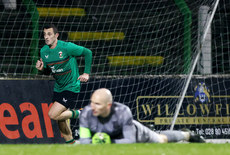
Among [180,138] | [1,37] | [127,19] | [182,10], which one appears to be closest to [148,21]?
[127,19]

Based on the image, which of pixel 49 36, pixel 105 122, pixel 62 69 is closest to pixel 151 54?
pixel 62 69

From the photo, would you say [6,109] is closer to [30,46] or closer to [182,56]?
[30,46]

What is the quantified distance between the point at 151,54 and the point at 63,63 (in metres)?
3.10

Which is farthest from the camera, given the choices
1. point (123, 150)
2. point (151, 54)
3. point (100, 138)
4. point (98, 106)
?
point (151, 54)

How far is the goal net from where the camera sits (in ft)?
29.8

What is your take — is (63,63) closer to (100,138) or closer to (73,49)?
(73,49)

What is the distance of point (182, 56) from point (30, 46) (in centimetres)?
289

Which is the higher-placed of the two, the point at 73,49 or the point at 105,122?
the point at 73,49

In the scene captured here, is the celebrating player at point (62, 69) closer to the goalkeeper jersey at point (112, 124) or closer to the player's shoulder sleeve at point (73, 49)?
the player's shoulder sleeve at point (73, 49)

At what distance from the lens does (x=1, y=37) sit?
1046 cm

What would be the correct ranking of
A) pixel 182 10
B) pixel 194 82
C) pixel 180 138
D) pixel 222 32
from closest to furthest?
pixel 180 138 → pixel 194 82 → pixel 182 10 → pixel 222 32

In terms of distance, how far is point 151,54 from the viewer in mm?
10461

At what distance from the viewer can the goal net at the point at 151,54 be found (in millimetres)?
9078

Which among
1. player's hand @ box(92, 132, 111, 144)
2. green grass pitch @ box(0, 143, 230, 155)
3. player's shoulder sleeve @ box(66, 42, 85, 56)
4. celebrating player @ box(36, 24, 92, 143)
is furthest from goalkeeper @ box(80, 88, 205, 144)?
player's shoulder sleeve @ box(66, 42, 85, 56)
